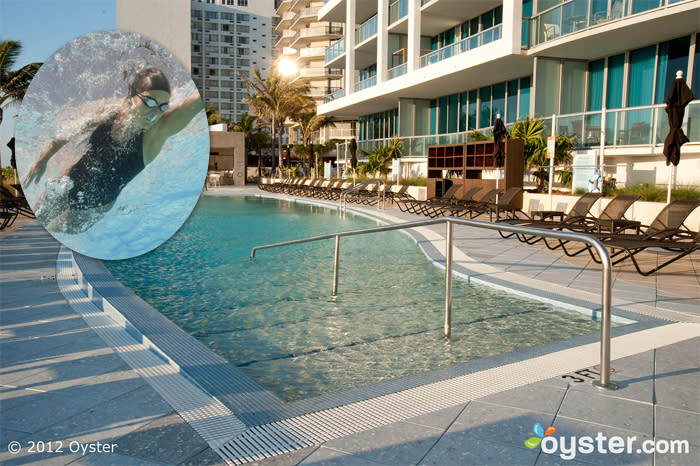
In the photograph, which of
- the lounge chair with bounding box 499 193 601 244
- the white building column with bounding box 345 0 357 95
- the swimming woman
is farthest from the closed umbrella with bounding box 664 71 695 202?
the white building column with bounding box 345 0 357 95

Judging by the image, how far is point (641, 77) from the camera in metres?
18.4

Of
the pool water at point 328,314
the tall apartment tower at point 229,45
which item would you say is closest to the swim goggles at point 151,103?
the pool water at point 328,314

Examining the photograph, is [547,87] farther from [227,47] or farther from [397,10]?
[227,47]

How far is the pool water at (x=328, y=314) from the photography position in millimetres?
4832

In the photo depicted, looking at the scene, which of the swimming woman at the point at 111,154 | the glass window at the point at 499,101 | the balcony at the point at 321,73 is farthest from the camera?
the balcony at the point at 321,73

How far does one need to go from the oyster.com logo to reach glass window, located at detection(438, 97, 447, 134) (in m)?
28.3

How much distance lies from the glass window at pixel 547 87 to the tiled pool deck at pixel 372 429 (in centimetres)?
1655

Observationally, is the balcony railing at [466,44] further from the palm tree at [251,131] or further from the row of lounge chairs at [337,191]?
the palm tree at [251,131]

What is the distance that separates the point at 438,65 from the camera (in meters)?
24.4

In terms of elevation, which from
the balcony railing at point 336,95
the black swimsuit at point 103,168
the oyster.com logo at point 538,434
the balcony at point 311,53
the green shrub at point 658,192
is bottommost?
the oyster.com logo at point 538,434

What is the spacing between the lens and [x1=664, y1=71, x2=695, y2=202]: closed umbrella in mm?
10961

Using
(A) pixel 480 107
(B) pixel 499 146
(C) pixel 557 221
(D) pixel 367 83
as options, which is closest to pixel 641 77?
(B) pixel 499 146

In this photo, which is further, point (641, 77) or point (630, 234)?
point (641, 77)

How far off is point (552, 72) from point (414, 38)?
916cm
